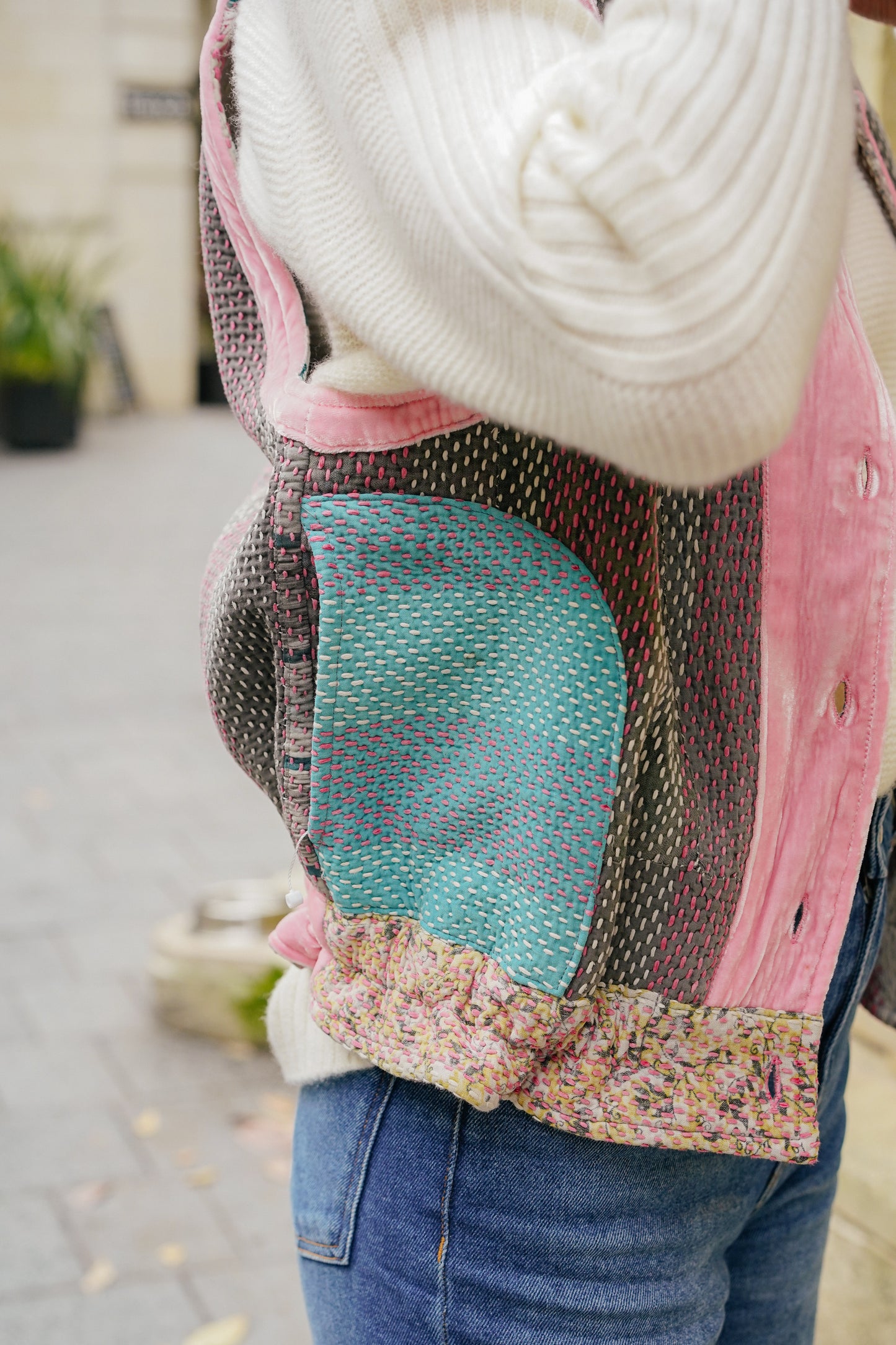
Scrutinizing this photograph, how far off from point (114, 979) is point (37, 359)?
26.1ft

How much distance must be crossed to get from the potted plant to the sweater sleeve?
10359 millimetres

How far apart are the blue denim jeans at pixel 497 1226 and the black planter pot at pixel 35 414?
10.1m

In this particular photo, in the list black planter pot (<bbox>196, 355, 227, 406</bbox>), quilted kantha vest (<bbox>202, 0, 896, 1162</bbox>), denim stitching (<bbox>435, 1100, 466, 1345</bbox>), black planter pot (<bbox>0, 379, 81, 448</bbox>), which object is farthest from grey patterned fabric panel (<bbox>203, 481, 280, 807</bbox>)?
black planter pot (<bbox>196, 355, 227, 406</bbox>)

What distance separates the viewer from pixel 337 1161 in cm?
100

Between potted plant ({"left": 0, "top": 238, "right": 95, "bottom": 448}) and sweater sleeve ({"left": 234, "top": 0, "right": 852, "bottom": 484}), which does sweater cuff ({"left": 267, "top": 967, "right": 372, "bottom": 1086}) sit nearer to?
sweater sleeve ({"left": 234, "top": 0, "right": 852, "bottom": 484})

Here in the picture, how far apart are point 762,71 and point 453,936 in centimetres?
52

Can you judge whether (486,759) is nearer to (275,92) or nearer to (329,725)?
(329,725)

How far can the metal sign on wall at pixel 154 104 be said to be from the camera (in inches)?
484

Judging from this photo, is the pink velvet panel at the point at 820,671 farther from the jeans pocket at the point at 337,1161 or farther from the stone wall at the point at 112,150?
the stone wall at the point at 112,150

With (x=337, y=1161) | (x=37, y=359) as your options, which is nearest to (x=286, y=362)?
(x=337, y=1161)

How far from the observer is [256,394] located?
3.31 ft

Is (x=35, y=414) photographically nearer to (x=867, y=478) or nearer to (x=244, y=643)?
(x=244, y=643)

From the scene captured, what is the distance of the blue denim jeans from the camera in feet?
3.04

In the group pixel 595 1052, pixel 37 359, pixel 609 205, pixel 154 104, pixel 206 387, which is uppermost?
pixel 609 205
